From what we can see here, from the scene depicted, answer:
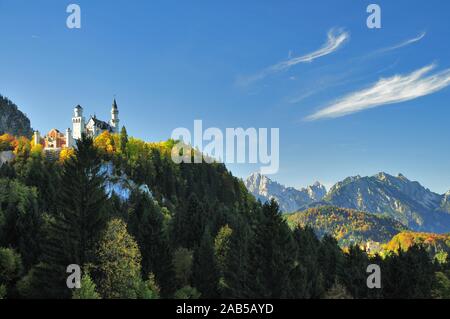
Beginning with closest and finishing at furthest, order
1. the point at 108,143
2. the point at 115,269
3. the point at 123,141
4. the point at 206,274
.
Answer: the point at 115,269 → the point at 206,274 → the point at 108,143 → the point at 123,141

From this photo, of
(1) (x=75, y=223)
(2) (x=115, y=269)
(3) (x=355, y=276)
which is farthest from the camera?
(3) (x=355, y=276)

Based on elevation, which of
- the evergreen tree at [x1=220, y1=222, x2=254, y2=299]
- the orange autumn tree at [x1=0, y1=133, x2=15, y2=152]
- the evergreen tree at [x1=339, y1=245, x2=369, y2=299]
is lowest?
the evergreen tree at [x1=339, y1=245, x2=369, y2=299]

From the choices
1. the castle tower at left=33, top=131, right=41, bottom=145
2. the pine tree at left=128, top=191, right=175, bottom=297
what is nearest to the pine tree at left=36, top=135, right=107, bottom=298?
the pine tree at left=128, top=191, right=175, bottom=297

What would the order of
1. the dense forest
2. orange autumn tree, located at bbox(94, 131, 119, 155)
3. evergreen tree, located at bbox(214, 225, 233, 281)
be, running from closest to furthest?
1. the dense forest
2. evergreen tree, located at bbox(214, 225, 233, 281)
3. orange autumn tree, located at bbox(94, 131, 119, 155)

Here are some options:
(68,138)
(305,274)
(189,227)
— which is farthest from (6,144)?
(305,274)

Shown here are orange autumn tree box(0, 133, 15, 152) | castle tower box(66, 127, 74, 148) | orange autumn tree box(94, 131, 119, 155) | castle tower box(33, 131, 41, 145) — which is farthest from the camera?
castle tower box(33, 131, 41, 145)

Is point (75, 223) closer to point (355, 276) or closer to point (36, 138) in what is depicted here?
point (355, 276)

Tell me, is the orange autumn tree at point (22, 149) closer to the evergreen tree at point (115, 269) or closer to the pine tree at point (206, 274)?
the pine tree at point (206, 274)

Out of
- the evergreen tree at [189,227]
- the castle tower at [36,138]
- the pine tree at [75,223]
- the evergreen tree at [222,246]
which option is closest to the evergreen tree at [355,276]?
the evergreen tree at [222,246]

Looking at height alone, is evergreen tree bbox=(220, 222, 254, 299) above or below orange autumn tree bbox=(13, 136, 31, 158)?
below

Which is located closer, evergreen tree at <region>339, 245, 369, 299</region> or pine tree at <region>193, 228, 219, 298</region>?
pine tree at <region>193, 228, 219, 298</region>

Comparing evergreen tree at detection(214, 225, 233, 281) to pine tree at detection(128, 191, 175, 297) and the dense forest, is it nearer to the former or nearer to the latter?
the dense forest
